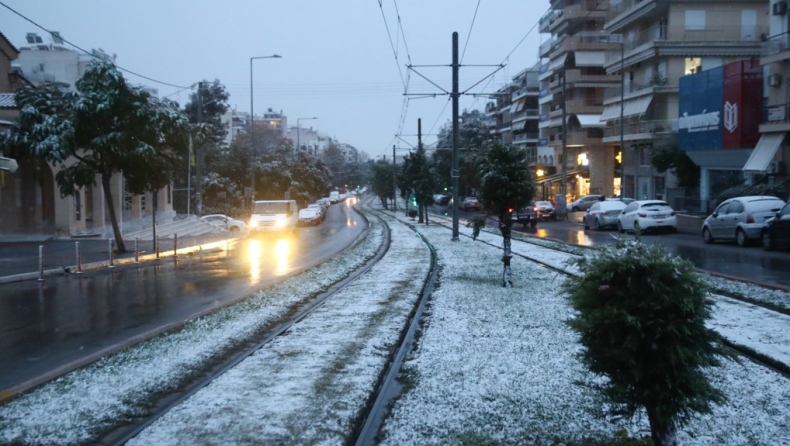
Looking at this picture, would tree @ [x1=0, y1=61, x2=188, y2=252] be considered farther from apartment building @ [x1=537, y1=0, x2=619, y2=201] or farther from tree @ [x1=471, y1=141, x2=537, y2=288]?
apartment building @ [x1=537, y1=0, x2=619, y2=201]

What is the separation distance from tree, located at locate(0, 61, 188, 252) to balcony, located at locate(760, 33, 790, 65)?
24653 mm

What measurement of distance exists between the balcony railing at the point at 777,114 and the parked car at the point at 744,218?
1001cm

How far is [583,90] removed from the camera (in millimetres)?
66188

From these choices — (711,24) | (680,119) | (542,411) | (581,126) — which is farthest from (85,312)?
(581,126)

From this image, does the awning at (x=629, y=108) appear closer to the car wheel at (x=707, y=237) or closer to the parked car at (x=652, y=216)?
the parked car at (x=652, y=216)

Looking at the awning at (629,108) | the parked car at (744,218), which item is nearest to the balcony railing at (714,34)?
the awning at (629,108)

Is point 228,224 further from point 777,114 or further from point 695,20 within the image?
point 695,20

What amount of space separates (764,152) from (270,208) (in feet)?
81.3

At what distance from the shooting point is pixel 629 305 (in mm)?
4648

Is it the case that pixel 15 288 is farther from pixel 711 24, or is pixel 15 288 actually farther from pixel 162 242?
pixel 711 24

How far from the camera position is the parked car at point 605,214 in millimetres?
35312

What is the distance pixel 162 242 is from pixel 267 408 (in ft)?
92.8

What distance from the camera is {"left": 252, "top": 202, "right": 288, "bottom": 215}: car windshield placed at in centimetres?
4025

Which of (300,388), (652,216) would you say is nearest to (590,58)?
(652,216)
